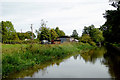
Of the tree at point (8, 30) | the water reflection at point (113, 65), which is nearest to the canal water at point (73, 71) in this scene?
the water reflection at point (113, 65)

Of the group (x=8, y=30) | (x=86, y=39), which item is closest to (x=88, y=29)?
(x=86, y=39)

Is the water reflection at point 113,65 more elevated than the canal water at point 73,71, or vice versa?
the water reflection at point 113,65

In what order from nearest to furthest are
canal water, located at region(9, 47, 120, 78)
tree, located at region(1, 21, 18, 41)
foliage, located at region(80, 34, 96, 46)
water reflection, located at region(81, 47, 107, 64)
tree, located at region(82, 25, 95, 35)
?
canal water, located at region(9, 47, 120, 78)
water reflection, located at region(81, 47, 107, 64)
tree, located at region(1, 21, 18, 41)
foliage, located at region(80, 34, 96, 46)
tree, located at region(82, 25, 95, 35)

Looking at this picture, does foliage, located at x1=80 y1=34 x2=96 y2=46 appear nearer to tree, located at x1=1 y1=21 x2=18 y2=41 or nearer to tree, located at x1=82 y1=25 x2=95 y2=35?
tree, located at x1=82 y1=25 x2=95 y2=35

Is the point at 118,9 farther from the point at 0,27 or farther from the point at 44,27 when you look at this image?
the point at 0,27

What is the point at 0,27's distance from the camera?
200ft

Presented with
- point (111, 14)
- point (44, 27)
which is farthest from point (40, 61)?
point (44, 27)

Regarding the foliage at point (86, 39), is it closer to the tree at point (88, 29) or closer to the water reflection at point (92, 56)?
the tree at point (88, 29)

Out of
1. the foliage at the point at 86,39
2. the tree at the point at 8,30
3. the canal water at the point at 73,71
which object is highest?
the tree at the point at 8,30

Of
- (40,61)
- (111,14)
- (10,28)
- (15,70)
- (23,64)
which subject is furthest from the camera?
(10,28)

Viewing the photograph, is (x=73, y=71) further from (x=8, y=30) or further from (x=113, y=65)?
(x=8, y=30)

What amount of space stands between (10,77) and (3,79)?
2.12 ft

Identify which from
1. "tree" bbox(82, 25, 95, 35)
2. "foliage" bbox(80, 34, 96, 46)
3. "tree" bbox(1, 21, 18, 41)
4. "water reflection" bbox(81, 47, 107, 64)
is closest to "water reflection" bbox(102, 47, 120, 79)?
"water reflection" bbox(81, 47, 107, 64)

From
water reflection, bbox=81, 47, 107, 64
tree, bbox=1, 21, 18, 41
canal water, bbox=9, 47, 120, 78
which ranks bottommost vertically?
canal water, bbox=9, 47, 120, 78
